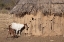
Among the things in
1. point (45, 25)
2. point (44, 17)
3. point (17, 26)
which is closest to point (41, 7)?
point (44, 17)

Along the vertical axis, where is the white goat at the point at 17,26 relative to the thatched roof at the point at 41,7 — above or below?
below

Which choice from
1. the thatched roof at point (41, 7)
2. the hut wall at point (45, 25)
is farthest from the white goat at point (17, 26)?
the thatched roof at point (41, 7)

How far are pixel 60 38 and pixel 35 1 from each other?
10.7ft

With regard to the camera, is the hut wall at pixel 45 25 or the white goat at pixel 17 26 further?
the hut wall at pixel 45 25

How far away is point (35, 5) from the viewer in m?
16.6

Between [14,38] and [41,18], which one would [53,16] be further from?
[14,38]

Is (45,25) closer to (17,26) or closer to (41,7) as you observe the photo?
(41,7)

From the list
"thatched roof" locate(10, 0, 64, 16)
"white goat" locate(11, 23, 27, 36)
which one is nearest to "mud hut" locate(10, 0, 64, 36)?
"thatched roof" locate(10, 0, 64, 16)

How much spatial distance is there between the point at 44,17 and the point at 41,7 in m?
0.71

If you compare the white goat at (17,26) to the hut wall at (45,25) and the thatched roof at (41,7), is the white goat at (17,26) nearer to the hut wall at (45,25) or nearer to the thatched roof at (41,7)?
the hut wall at (45,25)

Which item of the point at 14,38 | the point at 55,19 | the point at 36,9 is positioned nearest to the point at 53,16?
the point at 55,19

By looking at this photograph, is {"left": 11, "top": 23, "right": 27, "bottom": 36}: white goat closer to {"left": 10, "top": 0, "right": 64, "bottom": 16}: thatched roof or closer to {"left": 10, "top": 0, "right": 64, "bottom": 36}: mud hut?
{"left": 10, "top": 0, "right": 64, "bottom": 36}: mud hut

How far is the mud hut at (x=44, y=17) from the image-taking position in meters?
16.2

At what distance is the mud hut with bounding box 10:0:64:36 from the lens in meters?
16.2
